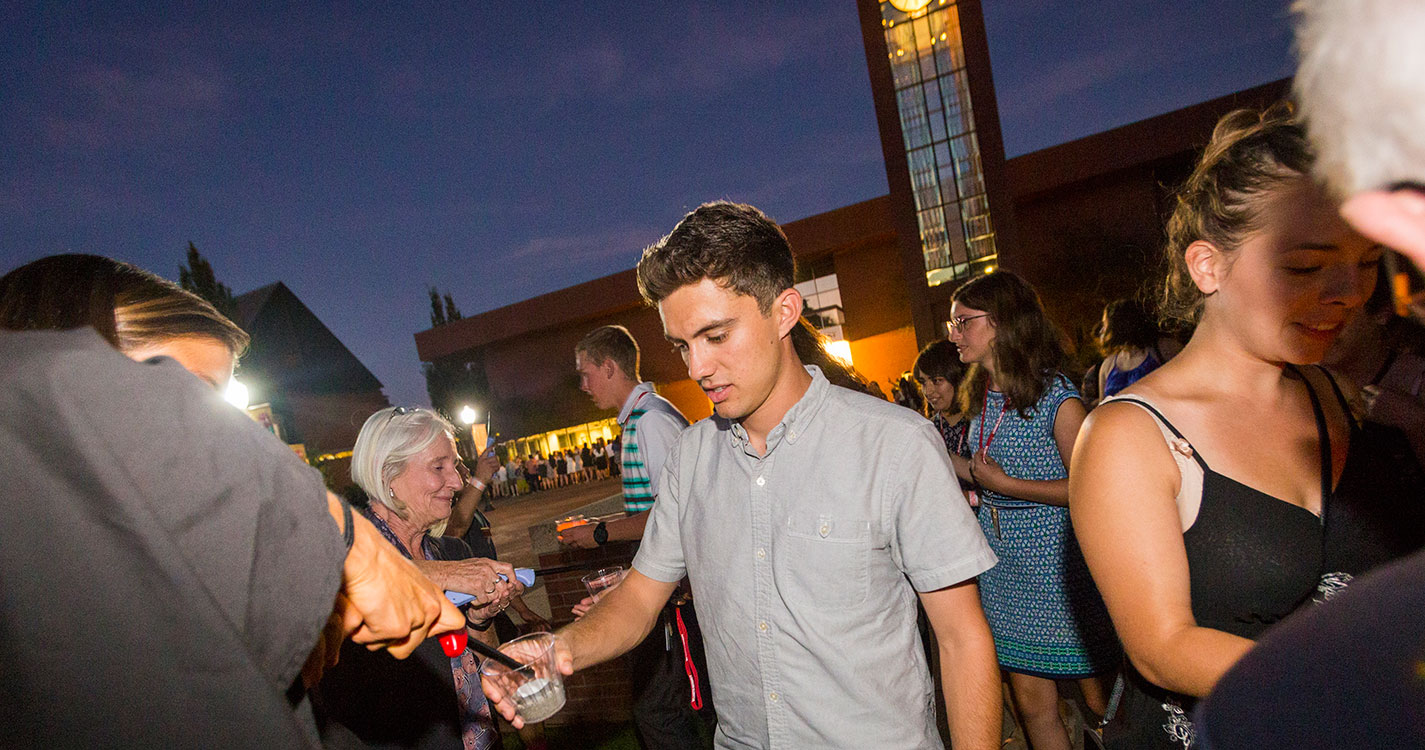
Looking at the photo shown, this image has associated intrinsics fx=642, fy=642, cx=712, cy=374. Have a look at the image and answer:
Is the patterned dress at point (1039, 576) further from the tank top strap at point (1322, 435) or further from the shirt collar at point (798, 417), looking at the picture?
the shirt collar at point (798, 417)

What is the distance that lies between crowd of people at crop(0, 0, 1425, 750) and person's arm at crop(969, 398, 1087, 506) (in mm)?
21

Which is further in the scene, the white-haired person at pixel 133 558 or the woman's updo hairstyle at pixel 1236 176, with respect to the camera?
the woman's updo hairstyle at pixel 1236 176

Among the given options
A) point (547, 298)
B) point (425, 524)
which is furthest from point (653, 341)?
point (425, 524)

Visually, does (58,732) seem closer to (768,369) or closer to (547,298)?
(768,369)

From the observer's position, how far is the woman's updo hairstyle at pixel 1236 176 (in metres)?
1.48

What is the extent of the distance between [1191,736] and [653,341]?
91.1 feet

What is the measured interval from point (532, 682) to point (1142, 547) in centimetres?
148

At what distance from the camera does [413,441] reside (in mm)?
3178

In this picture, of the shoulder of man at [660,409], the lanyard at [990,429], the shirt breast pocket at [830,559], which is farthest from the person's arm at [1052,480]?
the shoulder of man at [660,409]

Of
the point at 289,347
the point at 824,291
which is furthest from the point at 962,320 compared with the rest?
the point at 289,347

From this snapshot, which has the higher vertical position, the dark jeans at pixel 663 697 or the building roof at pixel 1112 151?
the building roof at pixel 1112 151

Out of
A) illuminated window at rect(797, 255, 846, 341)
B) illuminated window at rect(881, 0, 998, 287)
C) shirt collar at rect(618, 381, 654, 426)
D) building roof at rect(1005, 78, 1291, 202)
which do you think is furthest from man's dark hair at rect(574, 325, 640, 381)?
illuminated window at rect(797, 255, 846, 341)

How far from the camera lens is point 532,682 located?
5.24 feet

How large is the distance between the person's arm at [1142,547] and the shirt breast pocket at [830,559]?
1.78 ft
